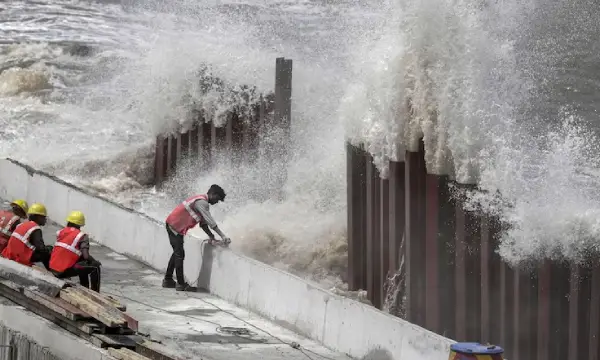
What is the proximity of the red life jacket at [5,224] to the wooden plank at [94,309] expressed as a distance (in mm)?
2196

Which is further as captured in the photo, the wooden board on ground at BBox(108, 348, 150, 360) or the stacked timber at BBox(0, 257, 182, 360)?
the stacked timber at BBox(0, 257, 182, 360)

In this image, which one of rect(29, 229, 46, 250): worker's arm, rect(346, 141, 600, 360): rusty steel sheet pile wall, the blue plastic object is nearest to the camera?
the blue plastic object

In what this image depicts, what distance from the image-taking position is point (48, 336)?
1160cm

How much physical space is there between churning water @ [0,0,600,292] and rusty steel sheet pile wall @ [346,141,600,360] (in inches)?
10.2

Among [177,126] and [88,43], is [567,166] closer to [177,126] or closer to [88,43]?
[177,126]

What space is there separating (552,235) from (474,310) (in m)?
1.34

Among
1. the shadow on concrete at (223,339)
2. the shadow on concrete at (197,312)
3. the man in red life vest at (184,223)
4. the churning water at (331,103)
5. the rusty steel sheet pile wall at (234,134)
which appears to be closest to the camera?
the shadow on concrete at (223,339)

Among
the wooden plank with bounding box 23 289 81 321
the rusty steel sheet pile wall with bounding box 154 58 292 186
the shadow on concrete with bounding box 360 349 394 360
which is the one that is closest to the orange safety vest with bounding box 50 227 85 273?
the wooden plank with bounding box 23 289 81 321

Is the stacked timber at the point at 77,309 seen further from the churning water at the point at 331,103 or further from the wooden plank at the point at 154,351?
the churning water at the point at 331,103

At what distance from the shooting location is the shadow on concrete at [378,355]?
11.2 metres

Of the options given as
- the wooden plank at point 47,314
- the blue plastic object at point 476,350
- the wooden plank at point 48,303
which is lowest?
the wooden plank at point 47,314

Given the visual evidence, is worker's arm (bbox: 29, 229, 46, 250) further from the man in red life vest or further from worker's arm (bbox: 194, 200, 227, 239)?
worker's arm (bbox: 194, 200, 227, 239)

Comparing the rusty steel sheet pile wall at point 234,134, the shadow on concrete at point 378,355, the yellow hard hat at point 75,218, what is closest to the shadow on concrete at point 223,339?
the shadow on concrete at point 378,355

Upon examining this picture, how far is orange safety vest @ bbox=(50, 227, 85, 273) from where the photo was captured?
1314 cm
